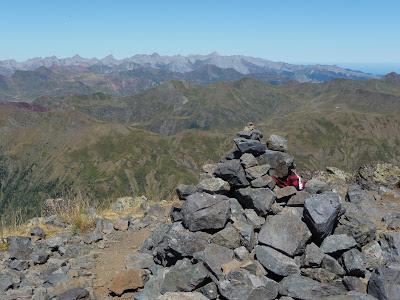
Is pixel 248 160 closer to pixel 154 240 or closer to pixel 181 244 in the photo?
pixel 181 244

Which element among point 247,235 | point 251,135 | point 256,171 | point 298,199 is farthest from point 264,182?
point 251,135

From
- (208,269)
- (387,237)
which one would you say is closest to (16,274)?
(208,269)

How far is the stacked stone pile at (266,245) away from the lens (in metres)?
11.2

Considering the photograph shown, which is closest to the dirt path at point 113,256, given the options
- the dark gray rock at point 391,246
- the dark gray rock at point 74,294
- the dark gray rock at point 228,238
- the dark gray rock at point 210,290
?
the dark gray rock at point 74,294

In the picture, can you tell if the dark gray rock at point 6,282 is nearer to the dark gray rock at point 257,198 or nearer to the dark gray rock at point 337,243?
the dark gray rock at point 257,198

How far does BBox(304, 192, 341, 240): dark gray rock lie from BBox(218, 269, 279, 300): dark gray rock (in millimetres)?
2100

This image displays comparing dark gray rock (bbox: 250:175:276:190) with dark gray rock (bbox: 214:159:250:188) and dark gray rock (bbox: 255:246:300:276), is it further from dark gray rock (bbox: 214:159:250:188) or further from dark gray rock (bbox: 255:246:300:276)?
dark gray rock (bbox: 255:246:300:276)

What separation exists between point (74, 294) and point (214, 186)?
5.14 meters

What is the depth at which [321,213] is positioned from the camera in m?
12.6

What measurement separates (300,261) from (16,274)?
8.69 metres

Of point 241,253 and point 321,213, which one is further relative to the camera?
point 321,213

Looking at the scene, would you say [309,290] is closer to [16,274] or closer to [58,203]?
[16,274]

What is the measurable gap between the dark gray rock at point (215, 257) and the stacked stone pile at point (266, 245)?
27 mm

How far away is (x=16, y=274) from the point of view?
1436 cm
